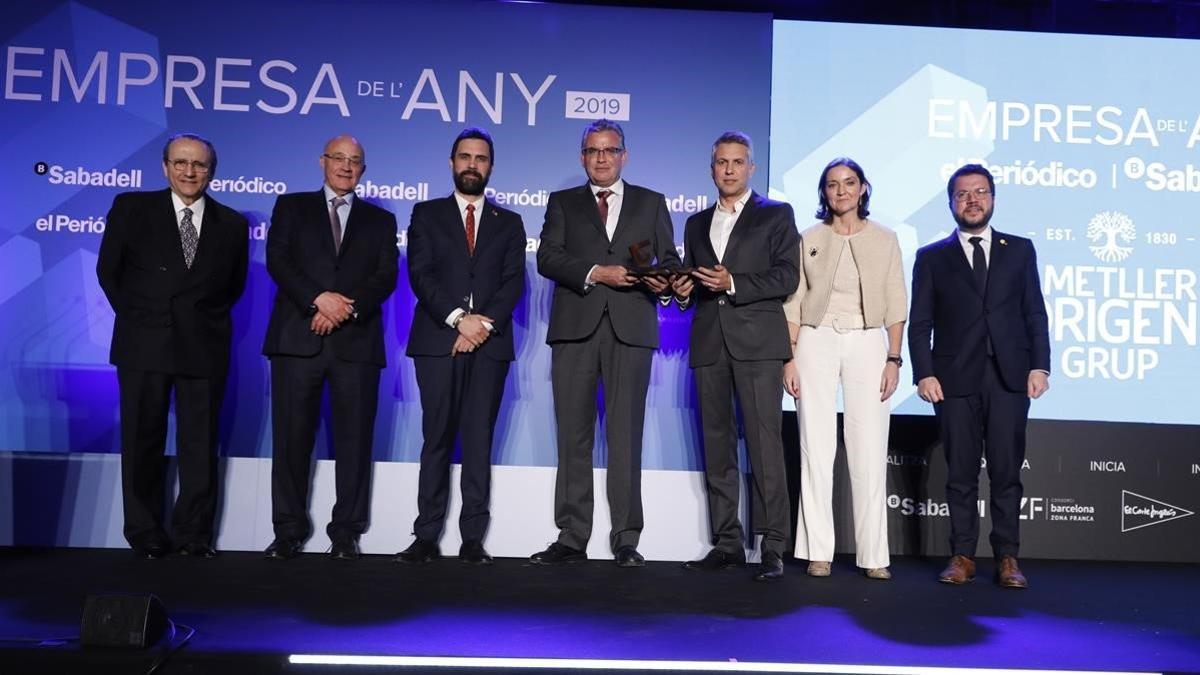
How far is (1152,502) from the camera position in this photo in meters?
5.23

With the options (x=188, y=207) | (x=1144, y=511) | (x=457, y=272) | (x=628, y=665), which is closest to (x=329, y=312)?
(x=457, y=272)

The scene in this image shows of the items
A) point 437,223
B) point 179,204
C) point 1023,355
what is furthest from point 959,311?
point 179,204

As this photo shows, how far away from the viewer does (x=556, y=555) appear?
4348 mm

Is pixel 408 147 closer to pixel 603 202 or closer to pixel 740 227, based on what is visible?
pixel 603 202

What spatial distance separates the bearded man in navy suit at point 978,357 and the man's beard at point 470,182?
1.89 m

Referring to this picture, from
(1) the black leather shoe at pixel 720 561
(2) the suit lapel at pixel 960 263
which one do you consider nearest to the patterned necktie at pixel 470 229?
(1) the black leather shoe at pixel 720 561

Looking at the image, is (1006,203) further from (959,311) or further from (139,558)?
(139,558)

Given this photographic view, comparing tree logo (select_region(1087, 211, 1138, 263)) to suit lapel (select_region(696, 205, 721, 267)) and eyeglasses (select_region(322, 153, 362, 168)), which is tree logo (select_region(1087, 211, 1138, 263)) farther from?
eyeglasses (select_region(322, 153, 362, 168))

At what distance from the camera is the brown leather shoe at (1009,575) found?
13.3ft

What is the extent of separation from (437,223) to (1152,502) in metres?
3.73

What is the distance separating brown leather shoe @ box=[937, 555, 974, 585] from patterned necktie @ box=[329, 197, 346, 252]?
9.26 ft

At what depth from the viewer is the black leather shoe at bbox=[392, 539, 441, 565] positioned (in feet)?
14.3

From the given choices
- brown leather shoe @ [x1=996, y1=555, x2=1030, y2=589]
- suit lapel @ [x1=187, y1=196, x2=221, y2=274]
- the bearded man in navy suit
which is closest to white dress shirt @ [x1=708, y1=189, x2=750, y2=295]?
the bearded man in navy suit

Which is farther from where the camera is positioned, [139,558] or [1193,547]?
[1193,547]
